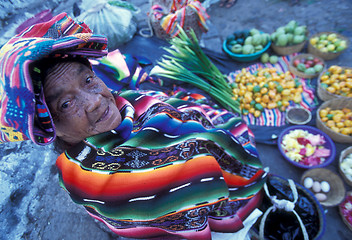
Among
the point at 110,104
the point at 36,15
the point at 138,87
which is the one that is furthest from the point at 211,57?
the point at 110,104

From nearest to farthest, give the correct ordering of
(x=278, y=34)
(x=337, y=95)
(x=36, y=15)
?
(x=36, y=15) < (x=337, y=95) < (x=278, y=34)

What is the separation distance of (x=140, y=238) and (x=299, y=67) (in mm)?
3549

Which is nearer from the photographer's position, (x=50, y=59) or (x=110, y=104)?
(x=50, y=59)

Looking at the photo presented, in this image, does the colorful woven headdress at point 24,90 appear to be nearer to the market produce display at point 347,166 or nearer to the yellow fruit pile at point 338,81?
the market produce display at point 347,166

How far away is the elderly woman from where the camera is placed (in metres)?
0.82

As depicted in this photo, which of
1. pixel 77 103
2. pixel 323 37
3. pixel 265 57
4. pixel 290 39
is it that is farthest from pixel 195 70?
pixel 323 37

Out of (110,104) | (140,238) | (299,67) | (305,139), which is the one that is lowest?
(140,238)

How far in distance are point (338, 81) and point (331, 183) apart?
157 centimetres

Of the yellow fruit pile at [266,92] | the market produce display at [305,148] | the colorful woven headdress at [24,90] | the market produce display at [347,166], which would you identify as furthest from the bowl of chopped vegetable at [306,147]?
the colorful woven headdress at [24,90]

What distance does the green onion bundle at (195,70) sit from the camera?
2887 mm

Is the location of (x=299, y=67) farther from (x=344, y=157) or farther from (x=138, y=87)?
(x=138, y=87)

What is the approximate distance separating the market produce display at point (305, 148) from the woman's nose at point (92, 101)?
2.41 m

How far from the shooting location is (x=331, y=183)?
7.45 feet

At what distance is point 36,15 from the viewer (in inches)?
72.9
